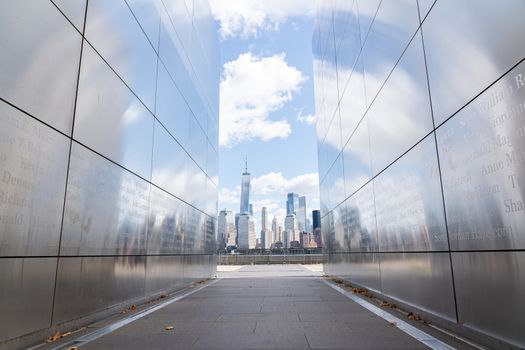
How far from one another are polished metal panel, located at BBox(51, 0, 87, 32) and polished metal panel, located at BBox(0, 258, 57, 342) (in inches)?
163

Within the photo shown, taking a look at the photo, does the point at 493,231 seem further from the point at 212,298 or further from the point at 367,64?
the point at 212,298

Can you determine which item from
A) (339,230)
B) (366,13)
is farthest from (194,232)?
(366,13)

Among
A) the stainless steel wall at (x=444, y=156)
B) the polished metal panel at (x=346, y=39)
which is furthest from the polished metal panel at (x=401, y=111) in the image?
the polished metal panel at (x=346, y=39)

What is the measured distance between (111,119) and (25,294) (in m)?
4.21

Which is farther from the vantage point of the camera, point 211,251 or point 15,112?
point 211,251

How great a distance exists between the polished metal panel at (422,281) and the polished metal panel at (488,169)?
75 cm

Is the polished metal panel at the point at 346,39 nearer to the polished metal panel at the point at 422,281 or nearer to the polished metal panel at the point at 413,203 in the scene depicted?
the polished metal panel at the point at 413,203

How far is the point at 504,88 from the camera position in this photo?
15.6 feet

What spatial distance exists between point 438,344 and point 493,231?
5.92ft

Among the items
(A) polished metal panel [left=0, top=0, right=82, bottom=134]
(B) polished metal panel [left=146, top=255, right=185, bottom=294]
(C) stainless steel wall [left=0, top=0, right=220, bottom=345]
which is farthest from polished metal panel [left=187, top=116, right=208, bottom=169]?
(A) polished metal panel [left=0, top=0, right=82, bottom=134]

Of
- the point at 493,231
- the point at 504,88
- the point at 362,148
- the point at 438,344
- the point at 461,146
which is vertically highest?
the point at 362,148

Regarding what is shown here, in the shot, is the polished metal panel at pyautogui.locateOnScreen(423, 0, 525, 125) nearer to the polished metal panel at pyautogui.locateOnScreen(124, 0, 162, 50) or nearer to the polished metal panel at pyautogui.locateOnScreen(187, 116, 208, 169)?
the polished metal panel at pyautogui.locateOnScreen(124, 0, 162, 50)

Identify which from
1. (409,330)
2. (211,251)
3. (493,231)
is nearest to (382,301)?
(409,330)

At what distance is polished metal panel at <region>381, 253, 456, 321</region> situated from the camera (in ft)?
21.2
